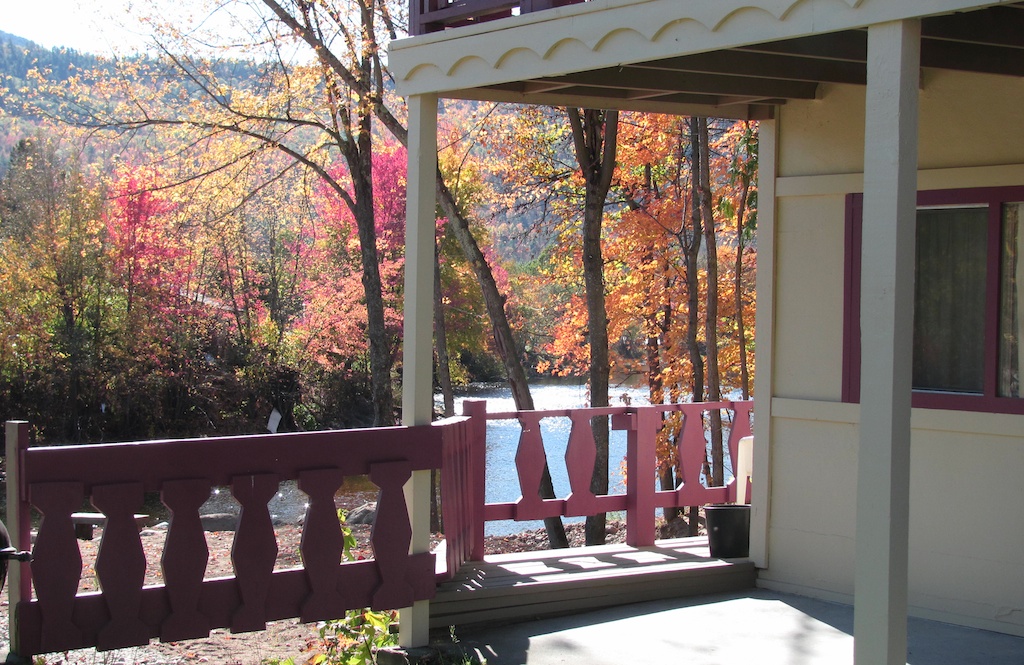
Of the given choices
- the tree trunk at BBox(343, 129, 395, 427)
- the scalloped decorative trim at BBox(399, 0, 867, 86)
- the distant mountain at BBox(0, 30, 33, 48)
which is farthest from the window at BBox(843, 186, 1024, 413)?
the distant mountain at BBox(0, 30, 33, 48)

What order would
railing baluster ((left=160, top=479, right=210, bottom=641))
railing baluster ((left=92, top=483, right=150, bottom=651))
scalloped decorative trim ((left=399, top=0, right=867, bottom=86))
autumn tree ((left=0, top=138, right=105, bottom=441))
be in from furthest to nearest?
autumn tree ((left=0, top=138, right=105, bottom=441))
railing baluster ((left=160, top=479, right=210, bottom=641))
railing baluster ((left=92, top=483, right=150, bottom=651))
scalloped decorative trim ((left=399, top=0, right=867, bottom=86))

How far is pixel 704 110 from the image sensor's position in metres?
5.88

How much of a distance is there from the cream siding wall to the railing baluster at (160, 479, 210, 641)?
3.22 meters

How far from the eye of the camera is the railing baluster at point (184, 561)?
393 centimetres

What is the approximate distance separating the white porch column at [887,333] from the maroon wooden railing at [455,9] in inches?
64.5

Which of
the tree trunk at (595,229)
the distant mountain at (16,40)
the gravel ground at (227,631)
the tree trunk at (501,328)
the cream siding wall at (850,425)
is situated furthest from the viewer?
the distant mountain at (16,40)

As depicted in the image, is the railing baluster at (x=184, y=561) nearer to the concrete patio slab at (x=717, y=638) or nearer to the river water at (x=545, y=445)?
the concrete patio slab at (x=717, y=638)

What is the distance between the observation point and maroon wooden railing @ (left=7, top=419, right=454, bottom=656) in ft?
12.2

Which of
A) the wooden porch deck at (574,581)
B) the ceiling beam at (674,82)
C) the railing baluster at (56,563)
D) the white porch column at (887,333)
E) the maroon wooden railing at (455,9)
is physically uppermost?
the maroon wooden railing at (455,9)

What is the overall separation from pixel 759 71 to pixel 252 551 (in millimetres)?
3234

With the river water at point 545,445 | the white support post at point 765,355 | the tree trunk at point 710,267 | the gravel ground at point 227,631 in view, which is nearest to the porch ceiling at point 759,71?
the white support post at point 765,355

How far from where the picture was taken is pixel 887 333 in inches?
125

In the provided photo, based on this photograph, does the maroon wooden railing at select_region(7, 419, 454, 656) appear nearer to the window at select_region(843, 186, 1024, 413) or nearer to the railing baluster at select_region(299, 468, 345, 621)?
the railing baluster at select_region(299, 468, 345, 621)

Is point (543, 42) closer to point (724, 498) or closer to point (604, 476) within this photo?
point (724, 498)
